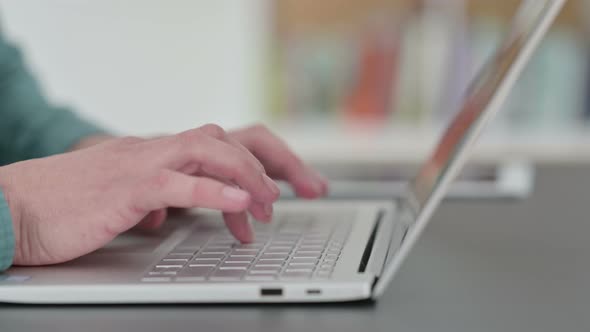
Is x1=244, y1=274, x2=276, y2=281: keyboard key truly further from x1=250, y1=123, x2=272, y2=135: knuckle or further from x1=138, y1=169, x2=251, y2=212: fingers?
x1=250, y1=123, x2=272, y2=135: knuckle

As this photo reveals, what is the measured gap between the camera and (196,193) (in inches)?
23.2

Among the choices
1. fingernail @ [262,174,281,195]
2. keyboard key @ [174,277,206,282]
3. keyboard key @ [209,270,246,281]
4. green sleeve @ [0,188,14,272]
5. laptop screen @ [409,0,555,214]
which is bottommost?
green sleeve @ [0,188,14,272]

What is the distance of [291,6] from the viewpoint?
9.73ft

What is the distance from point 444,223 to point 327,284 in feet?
1.37

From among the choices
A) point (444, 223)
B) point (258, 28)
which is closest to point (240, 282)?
point (444, 223)

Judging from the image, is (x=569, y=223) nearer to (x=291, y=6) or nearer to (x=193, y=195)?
(x=193, y=195)

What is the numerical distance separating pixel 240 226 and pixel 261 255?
0.07 metres

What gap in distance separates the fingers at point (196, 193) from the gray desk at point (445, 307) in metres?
0.08

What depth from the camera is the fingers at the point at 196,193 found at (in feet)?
1.94

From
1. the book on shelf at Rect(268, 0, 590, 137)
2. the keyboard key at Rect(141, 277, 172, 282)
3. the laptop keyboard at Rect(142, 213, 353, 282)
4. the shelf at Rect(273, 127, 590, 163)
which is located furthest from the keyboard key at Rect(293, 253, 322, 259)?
the book on shelf at Rect(268, 0, 590, 137)

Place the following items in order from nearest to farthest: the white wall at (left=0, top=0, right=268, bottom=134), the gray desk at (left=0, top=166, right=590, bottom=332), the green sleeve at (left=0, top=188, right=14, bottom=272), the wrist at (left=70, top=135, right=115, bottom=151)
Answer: the gray desk at (left=0, top=166, right=590, bottom=332) < the green sleeve at (left=0, top=188, right=14, bottom=272) < the wrist at (left=70, top=135, right=115, bottom=151) < the white wall at (left=0, top=0, right=268, bottom=134)

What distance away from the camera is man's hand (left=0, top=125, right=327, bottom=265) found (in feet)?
1.96

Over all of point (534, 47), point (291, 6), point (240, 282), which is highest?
point (291, 6)

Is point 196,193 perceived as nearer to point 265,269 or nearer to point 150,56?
point 265,269
